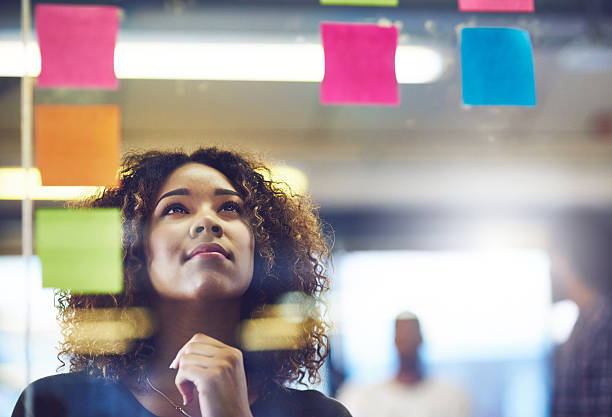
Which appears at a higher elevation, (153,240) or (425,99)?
(425,99)

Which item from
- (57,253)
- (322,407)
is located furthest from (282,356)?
(57,253)

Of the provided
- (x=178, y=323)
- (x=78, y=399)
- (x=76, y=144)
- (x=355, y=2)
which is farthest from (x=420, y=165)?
(x=78, y=399)

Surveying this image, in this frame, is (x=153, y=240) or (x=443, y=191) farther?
(x=443, y=191)

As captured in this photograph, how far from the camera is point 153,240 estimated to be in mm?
1077

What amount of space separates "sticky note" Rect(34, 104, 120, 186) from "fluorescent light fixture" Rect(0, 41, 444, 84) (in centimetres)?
13

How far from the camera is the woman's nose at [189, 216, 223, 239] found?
1.07m

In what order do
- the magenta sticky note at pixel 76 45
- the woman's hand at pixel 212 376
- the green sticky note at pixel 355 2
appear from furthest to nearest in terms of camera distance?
the green sticky note at pixel 355 2, the magenta sticky note at pixel 76 45, the woman's hand at pixel 212 376

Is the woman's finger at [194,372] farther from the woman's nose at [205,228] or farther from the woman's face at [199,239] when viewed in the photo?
the woman's nose at [205,228]

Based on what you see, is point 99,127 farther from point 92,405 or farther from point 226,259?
point 92,405

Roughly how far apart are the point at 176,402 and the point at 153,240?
0.29 meters

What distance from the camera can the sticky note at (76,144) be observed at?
1.11m

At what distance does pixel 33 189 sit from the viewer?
3.75 ft

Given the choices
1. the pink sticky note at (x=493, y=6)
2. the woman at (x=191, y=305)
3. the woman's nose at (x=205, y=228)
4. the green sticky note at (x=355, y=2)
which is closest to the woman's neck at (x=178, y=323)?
the woman at (x=191, y=305)

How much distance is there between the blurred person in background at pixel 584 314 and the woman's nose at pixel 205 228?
2.39ft
